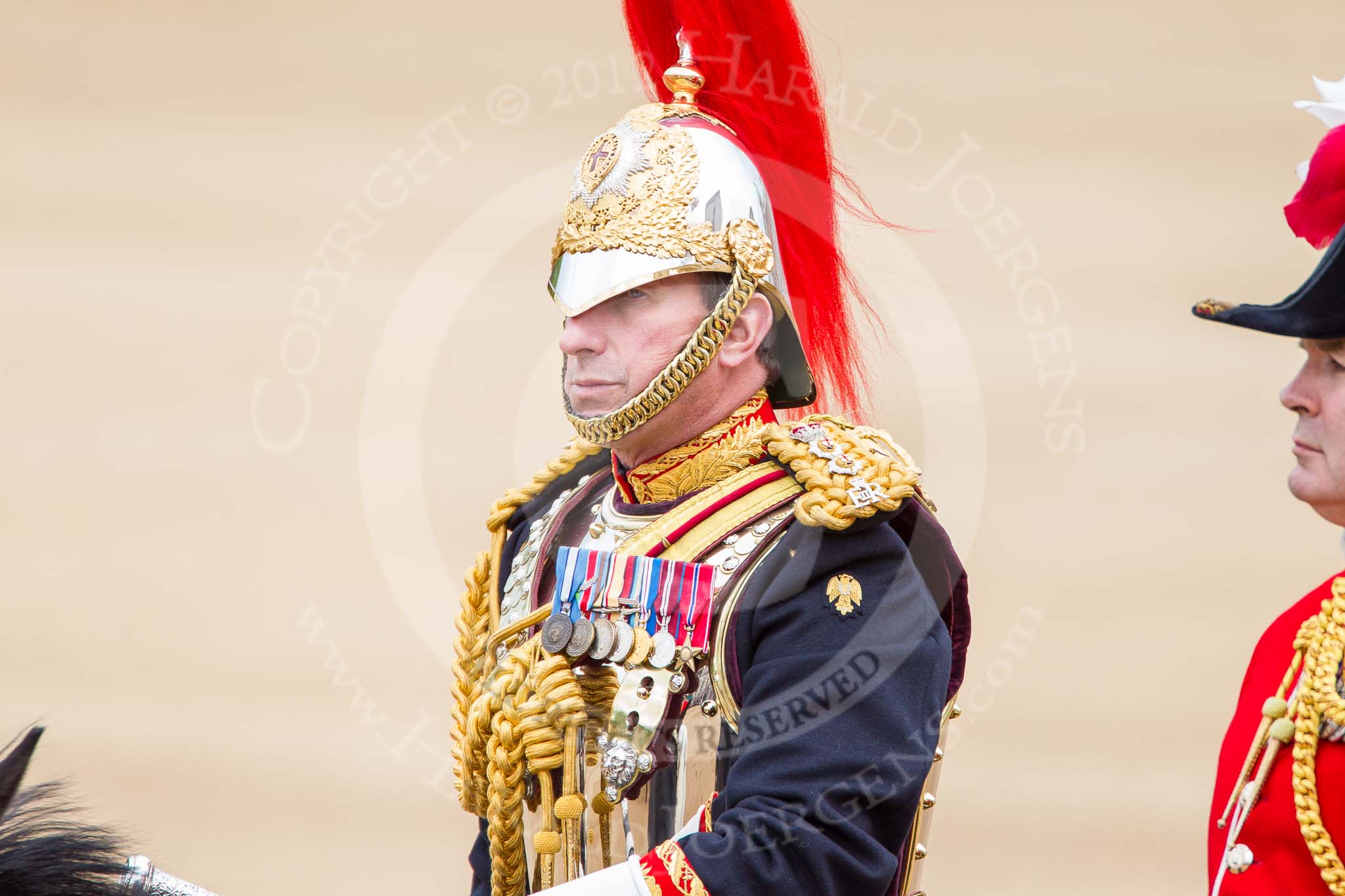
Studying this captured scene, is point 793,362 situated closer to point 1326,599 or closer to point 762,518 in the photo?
point 762,518

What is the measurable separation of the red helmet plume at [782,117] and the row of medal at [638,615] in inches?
Result: 19.5

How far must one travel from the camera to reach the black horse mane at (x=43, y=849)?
5.18ft

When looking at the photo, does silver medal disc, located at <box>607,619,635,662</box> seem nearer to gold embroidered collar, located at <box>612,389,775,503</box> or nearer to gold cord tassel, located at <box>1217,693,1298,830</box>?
gold embroidered collar, located at <box>612,389,775,503</box>

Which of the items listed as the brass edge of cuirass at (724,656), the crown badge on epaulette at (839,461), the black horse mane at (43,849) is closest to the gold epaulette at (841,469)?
the crown badge on epaulette at (839,461)

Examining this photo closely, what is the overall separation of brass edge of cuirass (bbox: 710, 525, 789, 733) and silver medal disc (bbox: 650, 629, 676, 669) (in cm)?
6

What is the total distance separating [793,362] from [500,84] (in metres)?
2.38

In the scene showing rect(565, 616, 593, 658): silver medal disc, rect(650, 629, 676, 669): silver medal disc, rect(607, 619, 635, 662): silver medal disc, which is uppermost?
rect(565, 616, 593, 658): silver medal disc

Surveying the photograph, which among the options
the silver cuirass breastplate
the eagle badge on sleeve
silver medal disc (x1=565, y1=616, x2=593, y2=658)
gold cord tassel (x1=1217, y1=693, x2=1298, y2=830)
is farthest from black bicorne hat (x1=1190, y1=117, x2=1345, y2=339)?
silver medal disc (x1=565, y1=616, x2=593, y2=658)

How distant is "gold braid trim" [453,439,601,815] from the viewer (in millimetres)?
2402

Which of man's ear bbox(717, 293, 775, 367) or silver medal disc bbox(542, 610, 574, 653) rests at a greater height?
man's ear bbox(717, 293, 775, 367)

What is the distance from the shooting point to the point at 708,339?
7.54ft

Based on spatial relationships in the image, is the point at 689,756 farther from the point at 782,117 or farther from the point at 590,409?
the point at 782,117

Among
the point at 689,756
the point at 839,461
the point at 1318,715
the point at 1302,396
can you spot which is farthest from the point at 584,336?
the point at 1318,715

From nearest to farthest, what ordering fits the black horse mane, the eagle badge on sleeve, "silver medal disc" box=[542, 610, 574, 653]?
the black horse mane
the eagle badge on sleeve
"silver medal disc" box=[542, 610, 574, 653]
